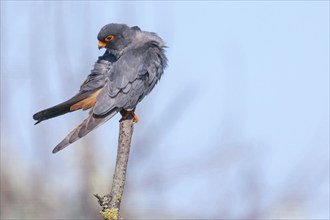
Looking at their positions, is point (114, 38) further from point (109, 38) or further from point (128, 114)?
point (128, 114)

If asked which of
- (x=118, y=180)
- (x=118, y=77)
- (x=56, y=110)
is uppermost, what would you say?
(x=118, y=77)

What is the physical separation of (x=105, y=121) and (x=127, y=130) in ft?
2.49

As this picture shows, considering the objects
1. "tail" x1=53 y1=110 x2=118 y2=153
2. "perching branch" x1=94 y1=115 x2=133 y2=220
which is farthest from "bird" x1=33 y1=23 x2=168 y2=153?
"perching branch" x1=94 y1=115 x2=133 y2=220

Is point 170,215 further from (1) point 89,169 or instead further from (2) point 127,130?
(2) point 127,130

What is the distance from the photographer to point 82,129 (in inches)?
299

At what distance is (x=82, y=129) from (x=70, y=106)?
0.29 metres

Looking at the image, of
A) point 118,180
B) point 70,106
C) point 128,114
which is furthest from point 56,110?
point 118,180

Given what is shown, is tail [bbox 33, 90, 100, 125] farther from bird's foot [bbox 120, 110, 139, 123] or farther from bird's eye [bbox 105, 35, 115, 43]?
bird's eye [bbox 105, 35, 115, 43]

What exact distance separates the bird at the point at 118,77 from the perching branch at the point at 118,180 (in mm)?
458

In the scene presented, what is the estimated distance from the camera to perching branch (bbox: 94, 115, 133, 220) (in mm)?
6520

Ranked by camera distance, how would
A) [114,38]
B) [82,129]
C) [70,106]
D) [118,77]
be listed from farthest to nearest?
[114,38] → [118,77] → [70,106] → [82,129]

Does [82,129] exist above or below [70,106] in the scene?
below

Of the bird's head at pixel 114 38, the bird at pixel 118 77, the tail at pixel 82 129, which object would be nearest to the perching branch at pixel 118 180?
the tail at pixel 82 129

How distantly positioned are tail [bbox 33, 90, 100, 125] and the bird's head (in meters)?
0.61
